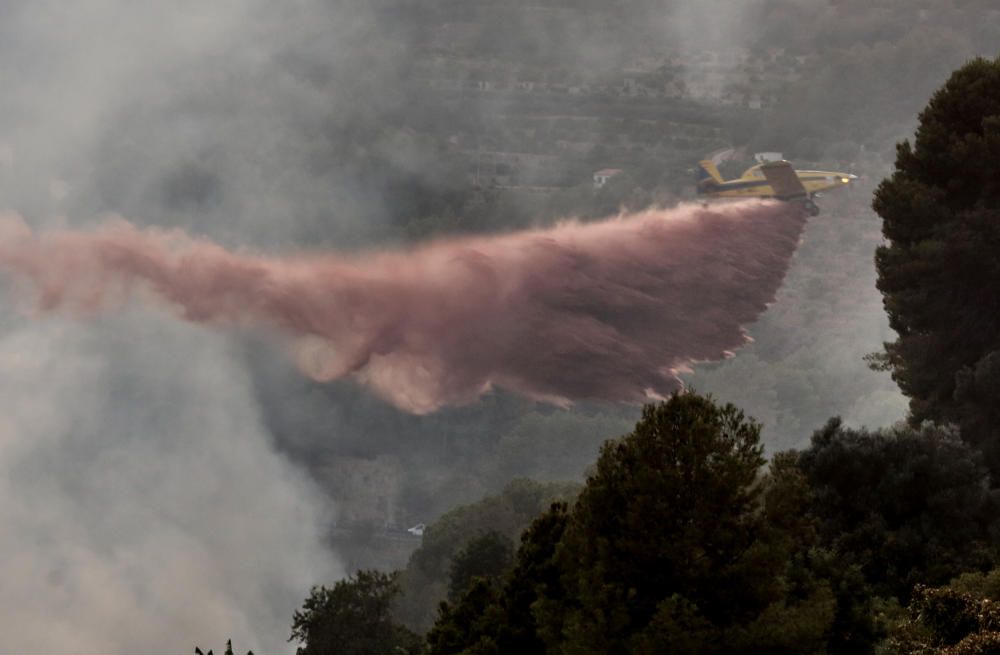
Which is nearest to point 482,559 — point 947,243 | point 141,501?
point 947,243

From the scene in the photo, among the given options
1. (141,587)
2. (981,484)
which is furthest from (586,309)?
(141,587)

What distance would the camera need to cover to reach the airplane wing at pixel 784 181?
14750cm

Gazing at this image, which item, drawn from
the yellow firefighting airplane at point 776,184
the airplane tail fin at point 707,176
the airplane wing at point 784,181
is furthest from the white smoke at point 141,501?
the airplane wing at point 784,181

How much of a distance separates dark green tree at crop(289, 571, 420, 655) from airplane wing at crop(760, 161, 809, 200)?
88.0 m

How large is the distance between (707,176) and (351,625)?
10979 centimetres

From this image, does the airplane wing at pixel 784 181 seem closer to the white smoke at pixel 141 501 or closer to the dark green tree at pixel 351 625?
the white smoke at pixel 141 501

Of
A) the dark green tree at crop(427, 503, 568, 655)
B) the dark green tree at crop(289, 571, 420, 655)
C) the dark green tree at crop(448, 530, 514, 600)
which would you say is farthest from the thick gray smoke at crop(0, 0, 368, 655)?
the dark green tree at crop(427, 503, 568, 655)

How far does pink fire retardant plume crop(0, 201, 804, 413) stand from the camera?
7781cm

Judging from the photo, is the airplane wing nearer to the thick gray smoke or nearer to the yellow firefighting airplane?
Answer: the yellow firefighting airplane

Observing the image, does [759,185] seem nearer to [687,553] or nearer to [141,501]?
[141,501]

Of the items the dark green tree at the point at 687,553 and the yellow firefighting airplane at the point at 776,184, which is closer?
the dark green tree at the point at 687,553

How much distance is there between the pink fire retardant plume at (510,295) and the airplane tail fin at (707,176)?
2561 inches

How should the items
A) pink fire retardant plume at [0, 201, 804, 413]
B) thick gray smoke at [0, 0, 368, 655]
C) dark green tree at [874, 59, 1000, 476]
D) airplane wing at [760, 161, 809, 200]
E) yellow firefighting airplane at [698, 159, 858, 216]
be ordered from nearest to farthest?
dark green tree at [874, 59, 1000, 476], pink fire retardant plume at [0, 201, 804, 413], thick gray smoke at [0, 0, 368, 655], airplane wing at [760, 161, 809, 200], yellow firefighting airplane at [698, 159, 858, 216]

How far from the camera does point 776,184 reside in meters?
151
